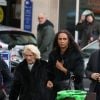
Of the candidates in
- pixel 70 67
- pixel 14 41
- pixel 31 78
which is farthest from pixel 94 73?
pixel 14 41

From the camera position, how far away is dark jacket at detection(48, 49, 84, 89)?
7645mm

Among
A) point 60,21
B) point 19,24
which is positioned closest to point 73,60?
point 60,21

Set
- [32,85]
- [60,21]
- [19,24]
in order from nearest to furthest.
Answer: [32,85] → [60,21] → [19,24]

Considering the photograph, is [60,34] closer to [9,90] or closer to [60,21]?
[9,90]

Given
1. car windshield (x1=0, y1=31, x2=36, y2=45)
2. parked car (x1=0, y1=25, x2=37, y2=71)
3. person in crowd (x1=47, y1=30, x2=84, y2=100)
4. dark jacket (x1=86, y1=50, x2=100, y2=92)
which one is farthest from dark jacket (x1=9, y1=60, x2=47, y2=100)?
car windshield (x1=0, y1=31, x2=36, y2=45)

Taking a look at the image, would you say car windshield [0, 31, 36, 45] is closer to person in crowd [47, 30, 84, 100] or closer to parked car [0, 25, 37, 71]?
parked car [0, 25, 37, 71]

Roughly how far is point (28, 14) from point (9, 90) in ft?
45.1

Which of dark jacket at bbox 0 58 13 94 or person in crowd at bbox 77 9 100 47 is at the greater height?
person in crowd at bbox 77 9 100 47

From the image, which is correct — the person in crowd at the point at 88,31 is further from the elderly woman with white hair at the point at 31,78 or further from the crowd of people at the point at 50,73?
the elderly woman with white hair at the point at 31,78

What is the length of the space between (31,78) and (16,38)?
7899mm

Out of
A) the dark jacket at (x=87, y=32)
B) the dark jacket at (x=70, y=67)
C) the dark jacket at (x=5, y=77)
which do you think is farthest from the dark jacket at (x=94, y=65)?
the dark jacket at (x=87, y=32)

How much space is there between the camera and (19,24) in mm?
22844

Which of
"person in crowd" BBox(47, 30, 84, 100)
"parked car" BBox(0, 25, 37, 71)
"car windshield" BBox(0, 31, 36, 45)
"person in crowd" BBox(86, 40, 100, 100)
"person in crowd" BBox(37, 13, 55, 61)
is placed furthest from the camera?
"car windshield" BBox(0, 31, 36, 45)

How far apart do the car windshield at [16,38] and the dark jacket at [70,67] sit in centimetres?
718
